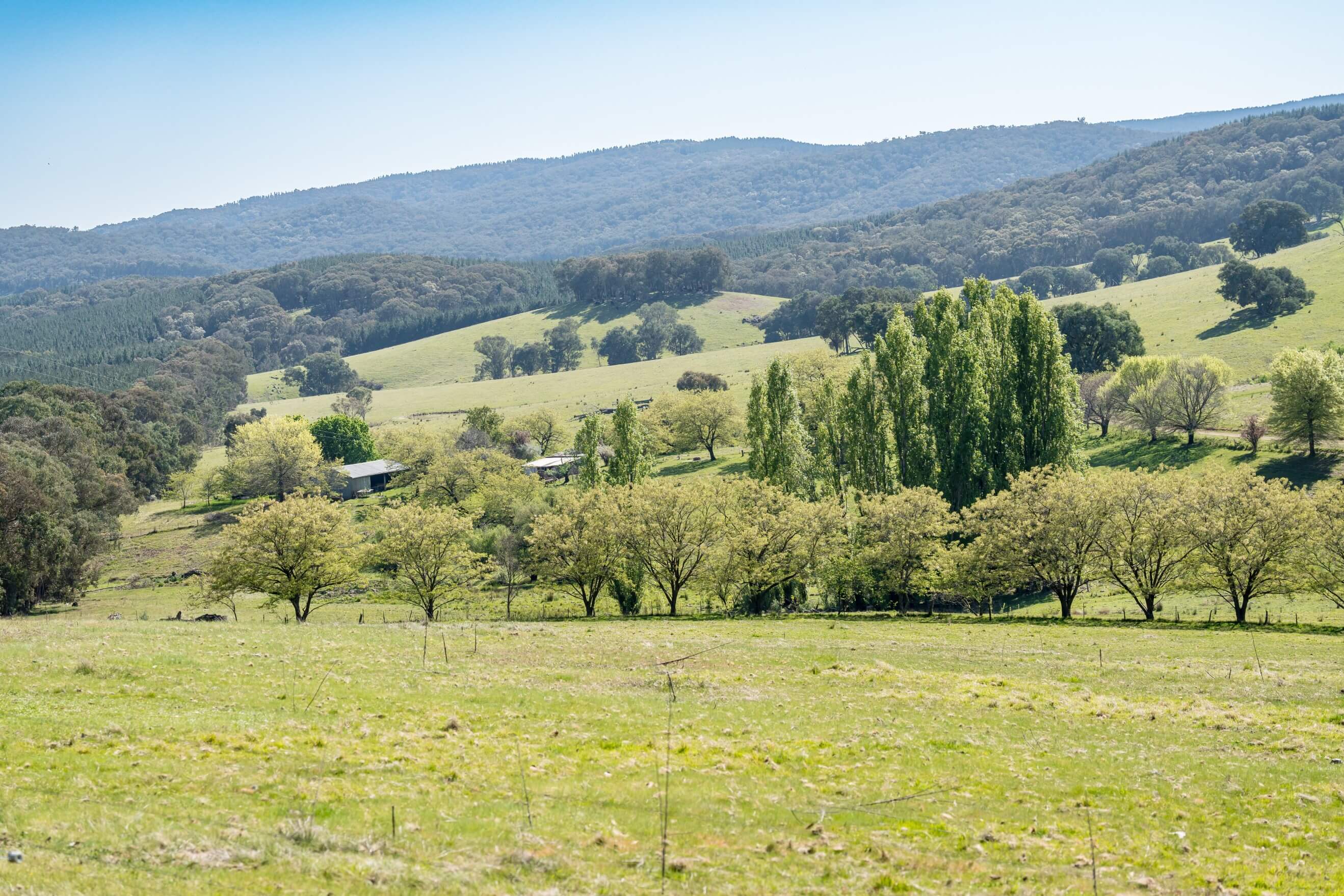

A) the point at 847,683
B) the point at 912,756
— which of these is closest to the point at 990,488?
the point at 847,683

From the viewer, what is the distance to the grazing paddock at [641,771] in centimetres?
1366

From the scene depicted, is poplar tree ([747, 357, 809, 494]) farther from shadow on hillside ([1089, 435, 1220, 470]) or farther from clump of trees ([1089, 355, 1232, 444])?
clump of trees ([1089, 355, 1232, 444])

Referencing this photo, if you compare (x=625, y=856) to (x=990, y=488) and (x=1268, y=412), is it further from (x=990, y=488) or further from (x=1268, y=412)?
(x=1268, y=412)

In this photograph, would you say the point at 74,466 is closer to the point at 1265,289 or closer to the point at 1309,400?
the point at 1309,400

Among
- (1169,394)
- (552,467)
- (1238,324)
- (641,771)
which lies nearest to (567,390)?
(552,467)

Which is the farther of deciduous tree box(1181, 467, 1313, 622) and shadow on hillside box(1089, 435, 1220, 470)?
shadow on hillside box(1089, 435, 1220, 470)

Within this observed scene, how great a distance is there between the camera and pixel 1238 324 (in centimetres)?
13638

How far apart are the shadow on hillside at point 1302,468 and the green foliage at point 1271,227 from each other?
12739 centimetres

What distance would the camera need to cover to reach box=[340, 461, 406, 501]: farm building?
125688 millimetres

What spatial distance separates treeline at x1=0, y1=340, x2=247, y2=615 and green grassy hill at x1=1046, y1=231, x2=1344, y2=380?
126 meters

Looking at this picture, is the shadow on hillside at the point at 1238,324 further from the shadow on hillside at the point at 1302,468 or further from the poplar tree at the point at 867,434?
the poplar tree at the point at 867,434

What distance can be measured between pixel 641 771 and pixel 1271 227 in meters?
213

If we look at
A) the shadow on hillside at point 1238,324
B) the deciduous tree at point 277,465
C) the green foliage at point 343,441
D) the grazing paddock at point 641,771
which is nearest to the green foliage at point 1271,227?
the shadow on hillside at point 1238,324

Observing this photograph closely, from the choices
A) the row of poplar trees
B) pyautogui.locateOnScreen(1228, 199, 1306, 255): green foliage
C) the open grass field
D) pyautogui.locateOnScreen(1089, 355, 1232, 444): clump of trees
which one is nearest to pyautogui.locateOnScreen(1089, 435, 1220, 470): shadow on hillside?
pyautogui.locateOnScreen(1089, 355, 1232, 444): clump of trees
